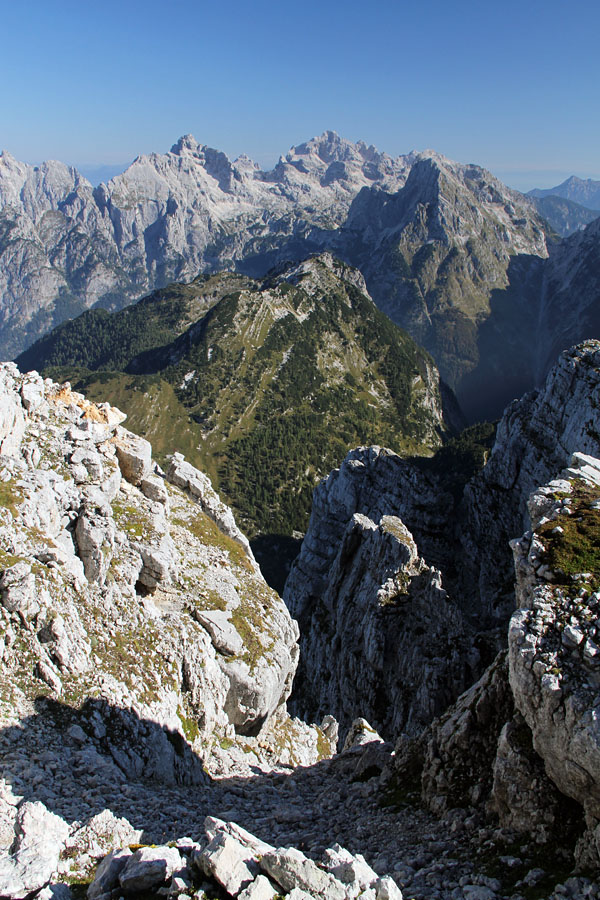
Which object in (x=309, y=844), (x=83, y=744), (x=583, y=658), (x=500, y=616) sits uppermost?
(x=583, y=658)

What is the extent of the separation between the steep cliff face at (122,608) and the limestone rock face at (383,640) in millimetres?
14055

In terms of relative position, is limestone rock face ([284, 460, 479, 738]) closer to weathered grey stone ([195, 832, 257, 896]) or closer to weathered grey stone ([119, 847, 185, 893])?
weathered grey stone ([195, 832, 257, 896])

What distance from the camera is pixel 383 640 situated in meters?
62.9

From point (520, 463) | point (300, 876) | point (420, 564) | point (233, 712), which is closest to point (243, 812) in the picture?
point (233, 712)

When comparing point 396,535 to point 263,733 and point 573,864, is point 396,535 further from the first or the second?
point 573,864

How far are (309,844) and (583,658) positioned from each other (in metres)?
14.4

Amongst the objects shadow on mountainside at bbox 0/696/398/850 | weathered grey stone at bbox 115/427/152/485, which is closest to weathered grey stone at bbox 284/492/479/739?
shadow on mountainside at bbox 0/696/398/850

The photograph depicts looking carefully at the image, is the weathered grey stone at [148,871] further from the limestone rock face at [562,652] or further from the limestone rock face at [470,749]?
Answer: the limestone rock face at [470,749]

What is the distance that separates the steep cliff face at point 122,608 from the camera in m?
28.3

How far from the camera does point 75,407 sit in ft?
150

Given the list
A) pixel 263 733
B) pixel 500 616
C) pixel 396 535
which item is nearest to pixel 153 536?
pixel 263 733

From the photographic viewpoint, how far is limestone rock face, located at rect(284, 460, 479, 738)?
177 ft

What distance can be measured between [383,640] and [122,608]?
37.6 metres

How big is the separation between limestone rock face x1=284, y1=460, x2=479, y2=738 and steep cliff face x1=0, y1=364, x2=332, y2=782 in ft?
46.1
